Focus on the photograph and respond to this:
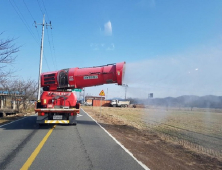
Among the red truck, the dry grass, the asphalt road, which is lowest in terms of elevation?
the dry grass

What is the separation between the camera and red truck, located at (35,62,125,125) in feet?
42.2

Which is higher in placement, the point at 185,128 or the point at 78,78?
the point at 78,78

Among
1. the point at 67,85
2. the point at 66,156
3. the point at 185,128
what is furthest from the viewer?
the point at 185,128

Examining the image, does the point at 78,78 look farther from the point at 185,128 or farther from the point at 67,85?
the point at 185,128

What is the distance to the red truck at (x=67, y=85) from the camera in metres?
12.9

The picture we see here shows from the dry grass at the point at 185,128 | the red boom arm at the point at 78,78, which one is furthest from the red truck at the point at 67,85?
the dry grass at the point at 185,128

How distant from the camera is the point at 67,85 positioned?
43.9 ft

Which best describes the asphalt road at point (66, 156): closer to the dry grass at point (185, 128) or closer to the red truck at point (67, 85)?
the dry grass at point (185, 128)

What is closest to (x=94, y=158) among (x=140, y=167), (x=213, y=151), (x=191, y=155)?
(x=140, y=167)

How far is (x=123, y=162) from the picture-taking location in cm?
602

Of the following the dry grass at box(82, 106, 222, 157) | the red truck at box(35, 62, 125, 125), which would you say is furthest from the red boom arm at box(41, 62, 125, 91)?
the dry grass at box(82, 106, 222, 157)

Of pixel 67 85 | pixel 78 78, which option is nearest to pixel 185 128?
pixel 78 78

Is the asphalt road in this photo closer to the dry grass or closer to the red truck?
the dry grass

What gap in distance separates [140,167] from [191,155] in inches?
112
